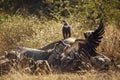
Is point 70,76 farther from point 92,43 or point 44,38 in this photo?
point 44,38

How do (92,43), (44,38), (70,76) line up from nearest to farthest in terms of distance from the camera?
(70,76)
(92,43)
(44,38)

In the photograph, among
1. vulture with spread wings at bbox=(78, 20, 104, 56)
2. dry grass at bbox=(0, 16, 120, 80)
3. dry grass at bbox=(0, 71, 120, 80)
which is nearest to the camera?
dry grass at bbox=(0, 71, 120, 80)

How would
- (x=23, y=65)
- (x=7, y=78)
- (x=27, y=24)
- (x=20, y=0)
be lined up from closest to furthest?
(x=7, y=78)
(x=23, y=65)
(x=27, y=24)
(x=20, y=0)

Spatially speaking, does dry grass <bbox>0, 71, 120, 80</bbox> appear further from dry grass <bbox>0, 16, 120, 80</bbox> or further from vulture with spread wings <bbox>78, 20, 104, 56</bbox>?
vulture with spread wings <bbox>78, 20, 104, 56</bbox>

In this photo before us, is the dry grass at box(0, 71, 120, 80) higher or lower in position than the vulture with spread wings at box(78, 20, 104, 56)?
lower

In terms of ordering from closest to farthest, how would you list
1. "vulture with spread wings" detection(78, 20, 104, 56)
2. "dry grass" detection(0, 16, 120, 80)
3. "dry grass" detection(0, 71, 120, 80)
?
"dry grass" detection(0, 71, 120, 80), "dry grass" detection(0, 16, 120, 80), "vulture with spread wings" detection(78, 20, 104, 56)

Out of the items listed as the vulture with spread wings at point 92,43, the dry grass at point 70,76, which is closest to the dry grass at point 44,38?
the dry grass at point 70,76

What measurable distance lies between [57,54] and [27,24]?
5230 millimetres

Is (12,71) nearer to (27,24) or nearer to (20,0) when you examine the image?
(27,24)

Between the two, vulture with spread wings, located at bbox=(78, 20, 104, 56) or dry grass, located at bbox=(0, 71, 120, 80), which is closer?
dry grass, located at bbox=(0, 71, 120, 80)

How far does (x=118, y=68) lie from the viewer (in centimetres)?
937

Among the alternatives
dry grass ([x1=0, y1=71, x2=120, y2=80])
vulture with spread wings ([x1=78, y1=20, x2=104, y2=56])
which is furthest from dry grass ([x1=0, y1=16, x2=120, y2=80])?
vulture with spread wings ([x1=78, y1=20, x2=104, y2=56])

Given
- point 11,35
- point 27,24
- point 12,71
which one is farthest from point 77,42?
point 27,24

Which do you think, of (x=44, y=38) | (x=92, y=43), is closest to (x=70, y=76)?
(x=92, y=43)
